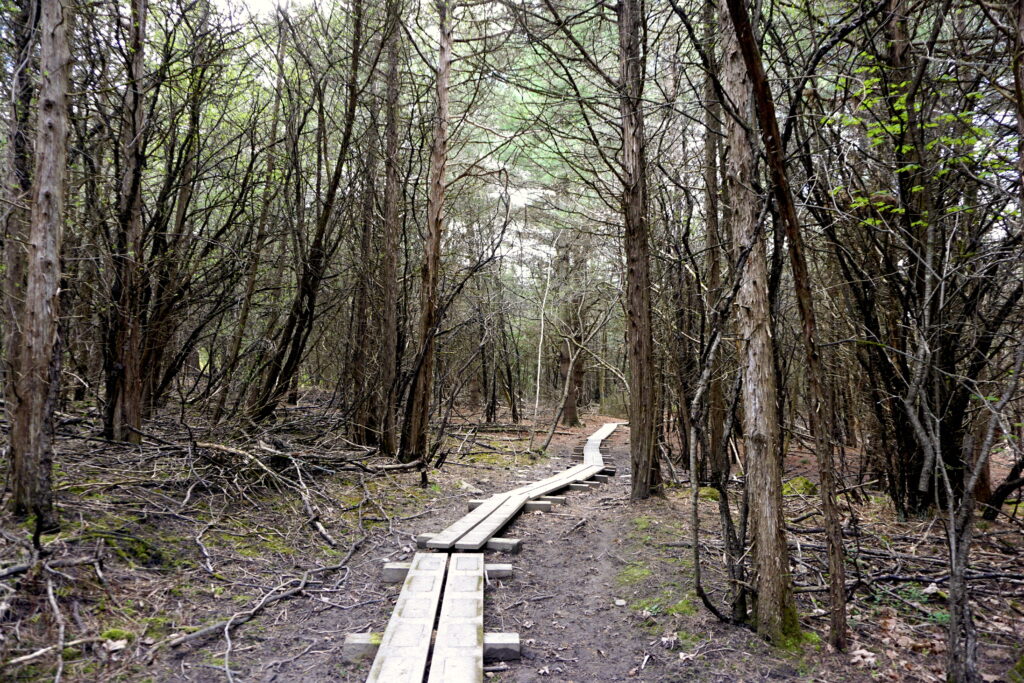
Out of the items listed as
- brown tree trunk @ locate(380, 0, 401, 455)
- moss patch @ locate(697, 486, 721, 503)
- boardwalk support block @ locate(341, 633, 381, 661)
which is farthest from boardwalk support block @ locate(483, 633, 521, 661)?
brown tree trunk @ locate(380, 0, 401, 455)

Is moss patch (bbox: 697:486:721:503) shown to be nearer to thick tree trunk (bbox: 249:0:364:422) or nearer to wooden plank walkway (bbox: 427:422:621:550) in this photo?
wooden plank walkway (bbox: 427:422:621:550)

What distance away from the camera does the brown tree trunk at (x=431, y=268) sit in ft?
27.6

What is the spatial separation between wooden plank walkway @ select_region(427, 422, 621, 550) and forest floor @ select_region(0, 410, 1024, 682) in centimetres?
25

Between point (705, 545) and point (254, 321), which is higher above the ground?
point (254, 321)

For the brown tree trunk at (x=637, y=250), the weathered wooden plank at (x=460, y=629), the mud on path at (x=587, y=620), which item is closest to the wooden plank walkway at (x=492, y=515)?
the mud on path at (x=587, y=620)

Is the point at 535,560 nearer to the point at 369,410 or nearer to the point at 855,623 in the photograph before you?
the point at 855,623

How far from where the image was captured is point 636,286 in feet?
22.6

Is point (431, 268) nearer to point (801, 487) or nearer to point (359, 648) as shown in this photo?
point (359, 648)

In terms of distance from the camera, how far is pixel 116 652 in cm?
320

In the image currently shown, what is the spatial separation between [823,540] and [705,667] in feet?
8.37

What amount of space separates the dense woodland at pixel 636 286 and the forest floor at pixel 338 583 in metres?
0.05

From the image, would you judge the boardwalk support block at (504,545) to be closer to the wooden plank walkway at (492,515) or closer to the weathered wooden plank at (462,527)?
the wooden plank walkway at (492,515)

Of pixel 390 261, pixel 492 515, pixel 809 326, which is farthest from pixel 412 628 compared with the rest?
pixel 390 261

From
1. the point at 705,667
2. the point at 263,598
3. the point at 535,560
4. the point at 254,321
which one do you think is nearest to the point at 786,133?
the point at 705,667
